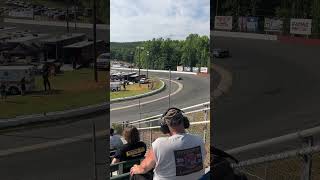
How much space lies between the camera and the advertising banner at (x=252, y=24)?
11.0 feet

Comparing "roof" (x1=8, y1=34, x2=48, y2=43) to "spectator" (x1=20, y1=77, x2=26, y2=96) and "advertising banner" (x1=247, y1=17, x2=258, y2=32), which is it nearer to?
"spectator" (x1=20, y1=77, x2=26, y2=96)

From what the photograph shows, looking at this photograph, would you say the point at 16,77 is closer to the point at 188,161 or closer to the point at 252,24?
the point at 188,161

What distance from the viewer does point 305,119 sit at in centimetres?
359

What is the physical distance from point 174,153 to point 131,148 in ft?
1.85

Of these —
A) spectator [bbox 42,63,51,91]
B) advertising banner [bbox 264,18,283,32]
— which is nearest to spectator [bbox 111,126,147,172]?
spectator [bbox 42,63,51,91]

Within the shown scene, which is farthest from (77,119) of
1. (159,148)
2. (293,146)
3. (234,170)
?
(293,146)

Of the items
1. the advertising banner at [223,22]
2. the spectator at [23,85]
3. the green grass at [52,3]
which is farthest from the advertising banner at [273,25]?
the spectator at [23,85]

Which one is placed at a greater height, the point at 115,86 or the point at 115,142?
the point at 115,86

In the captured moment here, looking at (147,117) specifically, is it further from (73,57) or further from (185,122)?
(73,57)

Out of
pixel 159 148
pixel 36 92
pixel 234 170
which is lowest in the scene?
pixel 234 170

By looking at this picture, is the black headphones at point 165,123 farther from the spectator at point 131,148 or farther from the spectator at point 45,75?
the spectator at point 45,75

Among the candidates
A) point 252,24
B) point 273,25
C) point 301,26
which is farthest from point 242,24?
point 301,26

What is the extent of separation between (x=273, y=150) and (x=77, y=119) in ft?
4.34

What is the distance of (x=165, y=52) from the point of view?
308 cm
